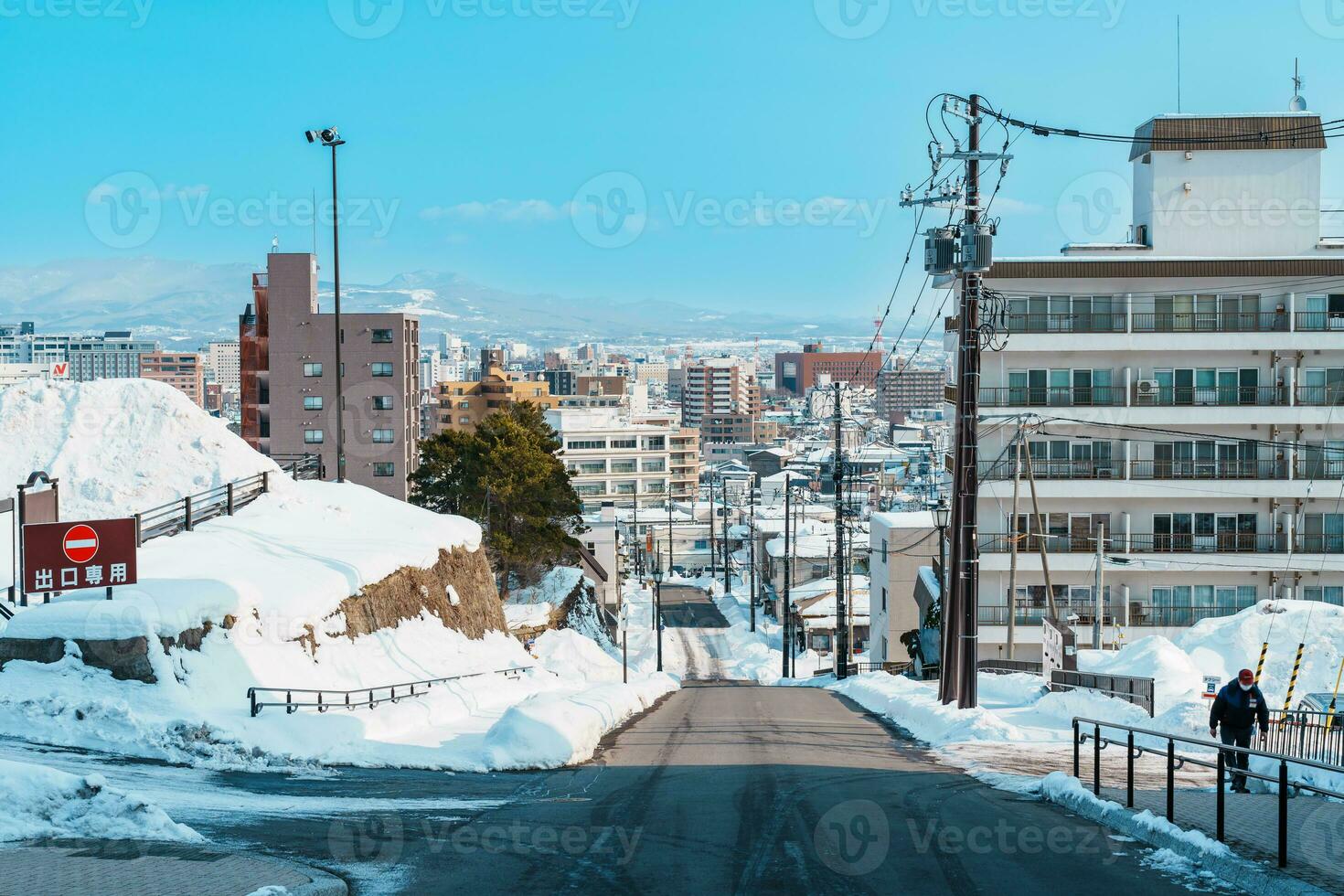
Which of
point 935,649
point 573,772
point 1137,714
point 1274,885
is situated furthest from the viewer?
point 935,649

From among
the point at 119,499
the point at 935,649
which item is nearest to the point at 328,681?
the point at 119,499

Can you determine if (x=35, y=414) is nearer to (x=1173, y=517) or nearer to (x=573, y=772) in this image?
(x=573, y=772)

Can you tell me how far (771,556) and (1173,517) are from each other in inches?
2176

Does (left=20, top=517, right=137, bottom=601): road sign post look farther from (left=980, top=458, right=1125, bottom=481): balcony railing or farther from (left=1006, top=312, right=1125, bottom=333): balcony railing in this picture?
(left=1006, top=312, right=1125, bottom=333): balcony railing

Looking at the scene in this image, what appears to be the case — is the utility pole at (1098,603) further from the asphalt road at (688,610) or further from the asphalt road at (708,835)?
the asphalt road at (688,610)

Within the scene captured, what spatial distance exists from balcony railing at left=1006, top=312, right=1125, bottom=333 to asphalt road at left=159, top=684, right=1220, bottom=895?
24891 millimetres

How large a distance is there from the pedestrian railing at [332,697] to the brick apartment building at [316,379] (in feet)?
184

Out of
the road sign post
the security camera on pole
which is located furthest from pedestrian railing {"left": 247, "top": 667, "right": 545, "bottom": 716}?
the security camera on pole

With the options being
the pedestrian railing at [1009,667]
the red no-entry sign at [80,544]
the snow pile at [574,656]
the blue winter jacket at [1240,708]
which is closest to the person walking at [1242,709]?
the blue winter jacket at [1240,708]

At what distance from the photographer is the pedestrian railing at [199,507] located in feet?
82.0

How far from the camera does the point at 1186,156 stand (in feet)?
129

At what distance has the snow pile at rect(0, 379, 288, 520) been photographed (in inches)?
1124

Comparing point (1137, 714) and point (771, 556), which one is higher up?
point (1137, 714)

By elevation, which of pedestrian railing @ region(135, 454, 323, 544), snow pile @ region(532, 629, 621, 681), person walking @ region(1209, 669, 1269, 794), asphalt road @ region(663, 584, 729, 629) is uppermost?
pedestrian railing @ region(135, 454, 323, 544)
